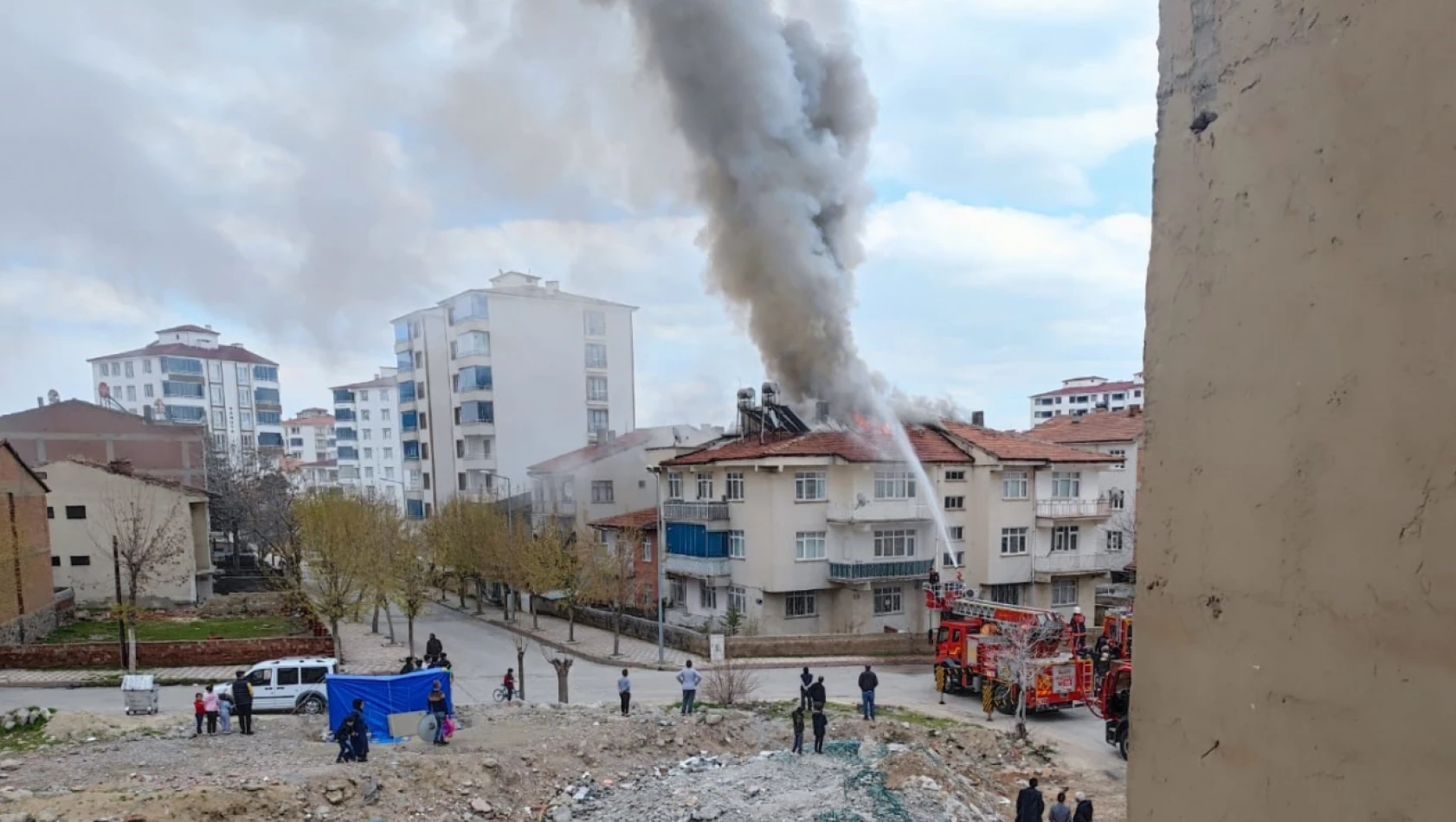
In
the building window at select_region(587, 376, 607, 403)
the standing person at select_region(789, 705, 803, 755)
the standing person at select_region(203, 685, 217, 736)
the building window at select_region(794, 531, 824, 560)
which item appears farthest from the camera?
the building window at select_region(587, 376, 607, 403)

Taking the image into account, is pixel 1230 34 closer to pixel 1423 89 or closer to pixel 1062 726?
pixel 1423 89

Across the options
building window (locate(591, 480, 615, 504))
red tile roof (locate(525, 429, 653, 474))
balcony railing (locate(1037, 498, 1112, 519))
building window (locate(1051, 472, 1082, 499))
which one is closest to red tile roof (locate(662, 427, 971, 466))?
balcony railing (locate(1037, 498, 1112, 519))

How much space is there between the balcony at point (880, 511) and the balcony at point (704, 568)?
13.5 feet

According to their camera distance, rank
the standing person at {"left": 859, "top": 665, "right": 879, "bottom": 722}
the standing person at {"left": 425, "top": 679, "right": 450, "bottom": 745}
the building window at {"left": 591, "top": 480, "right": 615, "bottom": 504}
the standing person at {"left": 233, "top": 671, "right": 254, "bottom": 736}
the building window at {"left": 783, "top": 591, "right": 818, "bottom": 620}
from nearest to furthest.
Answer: the standing person at {"left": 425, "top": 679, "right": 450, "bottom": 745} < the standing person at {"left": 233, "top": 671, "right": 254, "bottom": 736} < the standing person at {"left": 859, "top": 665, "right": 879, "bottom": 722} < the building window at {"left": 783, "top": 591, "right": 818, "bottom": 620} < the building window at {"left": 591, "top": 480, "right": 615, "bottom": 504}

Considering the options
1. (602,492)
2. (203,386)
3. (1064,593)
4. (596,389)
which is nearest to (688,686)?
(1064,593)

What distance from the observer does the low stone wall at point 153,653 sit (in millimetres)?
22250

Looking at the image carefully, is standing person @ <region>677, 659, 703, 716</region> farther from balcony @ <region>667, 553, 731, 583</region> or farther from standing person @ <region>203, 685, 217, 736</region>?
balcony @ <region>667, 553, 731, 583</region>

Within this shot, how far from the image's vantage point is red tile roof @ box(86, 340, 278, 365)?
7300 centimetres

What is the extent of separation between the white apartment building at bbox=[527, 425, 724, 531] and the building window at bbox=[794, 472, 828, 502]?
1243 centimetres

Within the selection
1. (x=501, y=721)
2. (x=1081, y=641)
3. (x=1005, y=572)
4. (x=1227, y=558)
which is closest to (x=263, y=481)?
(x=501, y=721)

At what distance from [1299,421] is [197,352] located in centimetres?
9046

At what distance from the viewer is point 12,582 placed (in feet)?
82.0

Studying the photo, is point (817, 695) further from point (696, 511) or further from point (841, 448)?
point (696, 511)

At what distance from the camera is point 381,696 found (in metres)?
14.8
